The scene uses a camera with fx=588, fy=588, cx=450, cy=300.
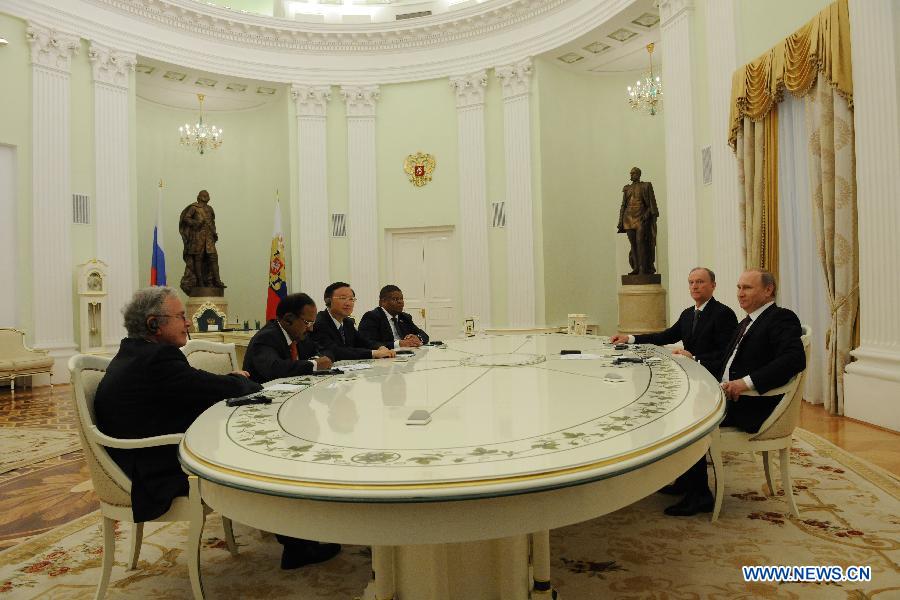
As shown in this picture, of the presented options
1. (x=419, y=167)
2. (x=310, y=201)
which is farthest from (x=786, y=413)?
(x=310, y=201)

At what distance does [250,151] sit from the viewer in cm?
1274

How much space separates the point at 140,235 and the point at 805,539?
12085 millimetres

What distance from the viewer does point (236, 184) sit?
501 inches

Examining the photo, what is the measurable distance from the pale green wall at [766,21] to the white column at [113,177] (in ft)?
30.9

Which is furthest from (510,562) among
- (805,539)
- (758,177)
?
(758,177)

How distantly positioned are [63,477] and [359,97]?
30.5ft

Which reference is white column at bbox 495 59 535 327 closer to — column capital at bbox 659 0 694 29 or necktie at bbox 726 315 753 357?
column capital at bbox 659 0 694 29

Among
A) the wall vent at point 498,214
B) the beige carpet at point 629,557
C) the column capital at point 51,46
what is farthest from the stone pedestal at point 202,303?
the beige carpet at point 629,557

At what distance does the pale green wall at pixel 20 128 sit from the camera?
873 centimetres

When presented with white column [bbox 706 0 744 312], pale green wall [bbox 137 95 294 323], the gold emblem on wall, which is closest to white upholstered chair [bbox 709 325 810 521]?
white column [bbox 706 0 744 312]

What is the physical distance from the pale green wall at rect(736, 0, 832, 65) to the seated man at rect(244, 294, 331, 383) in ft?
18.2

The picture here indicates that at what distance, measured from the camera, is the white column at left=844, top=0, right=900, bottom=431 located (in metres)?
4.61

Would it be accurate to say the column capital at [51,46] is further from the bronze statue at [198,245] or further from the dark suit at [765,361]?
the dark suit at [765,361]

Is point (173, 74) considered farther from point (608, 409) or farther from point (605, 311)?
point (608, 409)
